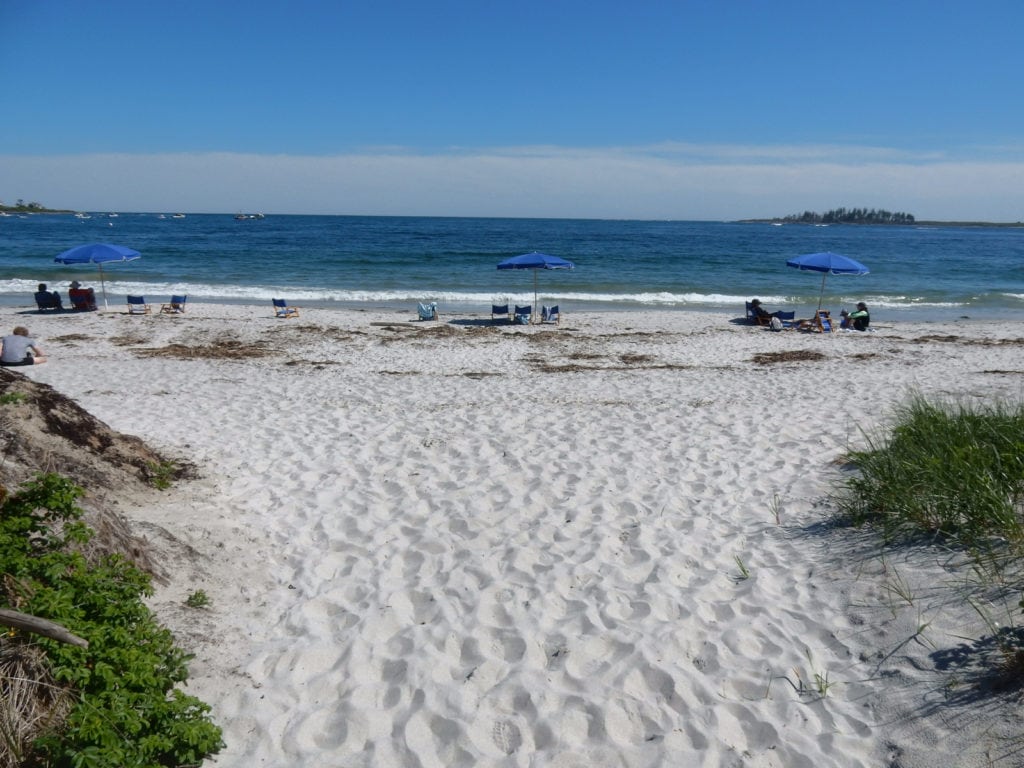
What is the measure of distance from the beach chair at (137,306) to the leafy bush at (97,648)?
1667cm

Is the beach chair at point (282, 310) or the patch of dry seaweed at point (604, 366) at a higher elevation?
the beach chair at point (282, 310)

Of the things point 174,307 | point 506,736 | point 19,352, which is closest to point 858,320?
point 506,736

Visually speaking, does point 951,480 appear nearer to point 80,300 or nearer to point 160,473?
point 160,473

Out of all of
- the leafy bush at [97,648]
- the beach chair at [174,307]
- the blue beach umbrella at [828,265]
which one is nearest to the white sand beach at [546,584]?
the leafy bush at [97,648]

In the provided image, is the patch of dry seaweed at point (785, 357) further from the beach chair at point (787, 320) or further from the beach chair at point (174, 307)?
the beach chair at point (174, 307)

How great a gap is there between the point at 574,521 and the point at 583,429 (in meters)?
2.56

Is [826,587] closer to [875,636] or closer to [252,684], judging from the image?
[875,636]

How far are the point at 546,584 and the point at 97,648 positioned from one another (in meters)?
2.50

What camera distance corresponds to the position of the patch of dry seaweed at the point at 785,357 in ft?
42.7

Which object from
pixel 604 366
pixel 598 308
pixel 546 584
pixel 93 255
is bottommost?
pixel 546 584

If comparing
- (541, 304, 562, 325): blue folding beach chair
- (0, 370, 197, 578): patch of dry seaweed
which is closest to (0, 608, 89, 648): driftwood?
(0, 370, 197, 578): patch of dry seaweed

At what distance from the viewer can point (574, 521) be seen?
17.5ft

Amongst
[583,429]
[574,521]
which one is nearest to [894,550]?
[574,521]

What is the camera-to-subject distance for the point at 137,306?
19000mm
